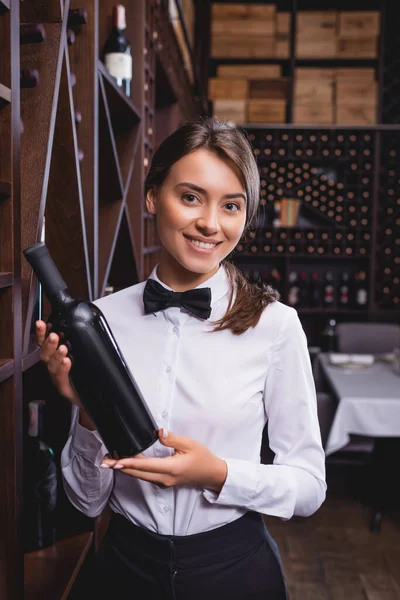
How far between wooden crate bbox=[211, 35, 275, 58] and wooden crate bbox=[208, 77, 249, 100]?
25 cm

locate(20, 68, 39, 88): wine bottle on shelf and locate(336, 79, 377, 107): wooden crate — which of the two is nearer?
locate(20, 68, 39, 88): wine bottle on shelf

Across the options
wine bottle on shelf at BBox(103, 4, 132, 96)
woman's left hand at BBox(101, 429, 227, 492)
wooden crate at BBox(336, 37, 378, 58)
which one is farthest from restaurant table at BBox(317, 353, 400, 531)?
wooden crate at BBox(336, 37, 378, 58)

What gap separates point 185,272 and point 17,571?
23.8 inches

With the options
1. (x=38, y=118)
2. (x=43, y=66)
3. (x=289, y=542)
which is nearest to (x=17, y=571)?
(x=38, y=118)

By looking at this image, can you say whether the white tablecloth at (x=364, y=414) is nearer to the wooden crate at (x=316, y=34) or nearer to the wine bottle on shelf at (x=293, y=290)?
the wine bottle on shelf at (x=293, y=290)

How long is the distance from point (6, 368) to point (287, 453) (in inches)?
20.1

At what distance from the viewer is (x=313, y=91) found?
5.72 meters

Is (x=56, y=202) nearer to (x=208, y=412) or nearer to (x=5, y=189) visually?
(x=5, y=189)

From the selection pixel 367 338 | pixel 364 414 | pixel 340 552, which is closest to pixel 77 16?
pixel 364 414

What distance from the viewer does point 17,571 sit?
3.31 ft

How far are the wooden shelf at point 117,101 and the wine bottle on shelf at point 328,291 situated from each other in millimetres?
3958

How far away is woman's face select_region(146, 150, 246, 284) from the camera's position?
3.43ft

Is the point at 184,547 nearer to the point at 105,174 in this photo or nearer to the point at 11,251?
the point at 11,251

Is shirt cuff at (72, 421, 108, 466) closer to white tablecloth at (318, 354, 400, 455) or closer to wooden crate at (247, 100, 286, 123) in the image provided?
white tablecloth at (318, 354, 400, 455)
